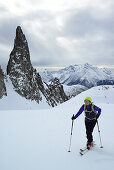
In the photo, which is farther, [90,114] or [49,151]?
[90,114]

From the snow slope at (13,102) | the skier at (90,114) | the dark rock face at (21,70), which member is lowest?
the snow slope at (13,102)

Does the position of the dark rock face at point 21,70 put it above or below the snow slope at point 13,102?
above

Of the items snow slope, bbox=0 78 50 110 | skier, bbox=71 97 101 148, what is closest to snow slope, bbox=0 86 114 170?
skier, bbox=71 97 101 148

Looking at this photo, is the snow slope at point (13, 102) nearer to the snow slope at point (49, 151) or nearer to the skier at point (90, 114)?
the snow slope at point (49, 151)

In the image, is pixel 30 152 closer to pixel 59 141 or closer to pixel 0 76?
pixel 59 141

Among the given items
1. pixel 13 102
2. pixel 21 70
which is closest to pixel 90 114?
pixel 13 102

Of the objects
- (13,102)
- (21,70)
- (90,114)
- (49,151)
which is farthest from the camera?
(21,70)

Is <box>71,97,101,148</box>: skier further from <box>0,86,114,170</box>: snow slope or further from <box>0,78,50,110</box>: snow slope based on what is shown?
<box>0,78,50,110</box>: snow slope

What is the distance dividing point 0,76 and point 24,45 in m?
22.6

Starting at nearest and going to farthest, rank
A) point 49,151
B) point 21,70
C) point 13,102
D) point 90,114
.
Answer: point 49,151 < point 90,114 < point 13,102 < point 21,70

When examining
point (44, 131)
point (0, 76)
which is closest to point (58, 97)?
point (0, 76)

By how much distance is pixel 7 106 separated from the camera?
48.8m

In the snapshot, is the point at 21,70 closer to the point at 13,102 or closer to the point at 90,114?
the point at 13,102

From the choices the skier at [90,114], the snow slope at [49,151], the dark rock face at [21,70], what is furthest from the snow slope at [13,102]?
the skier at [90,114]
